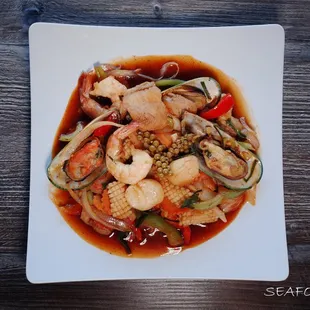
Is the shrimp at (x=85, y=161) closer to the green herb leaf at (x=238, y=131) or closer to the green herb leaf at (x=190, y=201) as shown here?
the green herb leaf at (x=190, y=201)

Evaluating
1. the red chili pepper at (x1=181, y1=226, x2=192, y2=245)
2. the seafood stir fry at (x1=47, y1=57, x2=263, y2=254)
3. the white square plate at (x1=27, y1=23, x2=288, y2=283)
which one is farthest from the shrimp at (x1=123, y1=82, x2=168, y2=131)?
the red chili pepper at (x1=181, y1=226, x2=192, y2=245)

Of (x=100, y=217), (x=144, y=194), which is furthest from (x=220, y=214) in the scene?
(x=100, y=217)

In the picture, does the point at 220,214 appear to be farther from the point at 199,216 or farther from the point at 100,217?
the point at 100,217

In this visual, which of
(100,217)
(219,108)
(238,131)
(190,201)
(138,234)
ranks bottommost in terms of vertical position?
(138,234)

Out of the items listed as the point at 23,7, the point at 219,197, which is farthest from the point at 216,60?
the point at 23,7

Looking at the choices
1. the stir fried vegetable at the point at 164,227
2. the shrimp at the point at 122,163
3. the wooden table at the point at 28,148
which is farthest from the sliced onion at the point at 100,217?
the wooden table at the point at 28,148

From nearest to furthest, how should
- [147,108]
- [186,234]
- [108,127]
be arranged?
[147,108] < [108,127] < [186,234]

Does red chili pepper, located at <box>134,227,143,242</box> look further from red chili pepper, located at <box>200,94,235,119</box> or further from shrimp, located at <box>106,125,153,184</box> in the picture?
red chili pepper, located at <box>200,94,235,119</box>
